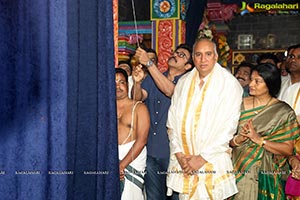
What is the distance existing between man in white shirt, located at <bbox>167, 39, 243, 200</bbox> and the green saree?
12 cm

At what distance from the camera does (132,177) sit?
2.55 meters

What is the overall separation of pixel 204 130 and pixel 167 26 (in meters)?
2.99

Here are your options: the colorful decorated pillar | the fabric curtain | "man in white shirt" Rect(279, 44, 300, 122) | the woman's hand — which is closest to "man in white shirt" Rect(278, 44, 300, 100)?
"man in white shirt" Rect(279, 44, 300, 122)

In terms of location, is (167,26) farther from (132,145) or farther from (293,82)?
(132,145)

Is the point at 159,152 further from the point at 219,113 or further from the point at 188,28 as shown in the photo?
the point at 188,28

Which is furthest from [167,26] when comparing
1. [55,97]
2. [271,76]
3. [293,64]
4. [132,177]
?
[55,97]

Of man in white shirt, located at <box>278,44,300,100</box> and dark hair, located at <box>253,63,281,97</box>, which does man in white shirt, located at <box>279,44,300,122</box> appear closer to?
man in white shirt, located at <box>278,44,300,100</box>

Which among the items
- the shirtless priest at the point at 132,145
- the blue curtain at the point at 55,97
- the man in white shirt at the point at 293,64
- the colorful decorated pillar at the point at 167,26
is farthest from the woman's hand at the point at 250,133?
the colorful decorated pillar at the point at 167,26

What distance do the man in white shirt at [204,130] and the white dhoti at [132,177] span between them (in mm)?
220

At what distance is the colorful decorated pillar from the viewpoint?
5043 mm

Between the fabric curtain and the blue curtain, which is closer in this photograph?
the blue curtain

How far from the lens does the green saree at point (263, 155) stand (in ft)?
7.91

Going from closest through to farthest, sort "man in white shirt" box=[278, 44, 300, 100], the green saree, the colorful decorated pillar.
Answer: the green saree → "man in white shirt" box=[278, 44, 300, 100] → the colorful decorated pillar

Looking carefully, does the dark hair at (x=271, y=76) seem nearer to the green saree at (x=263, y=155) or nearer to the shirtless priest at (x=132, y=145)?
the green saree at (x=263, y=155)
